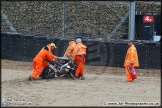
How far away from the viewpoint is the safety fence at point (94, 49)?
19.7 m

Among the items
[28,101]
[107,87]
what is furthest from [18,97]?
[107,87]

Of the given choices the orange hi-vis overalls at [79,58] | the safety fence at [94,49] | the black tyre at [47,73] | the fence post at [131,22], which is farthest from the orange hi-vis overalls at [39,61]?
the fence post at [131,22]

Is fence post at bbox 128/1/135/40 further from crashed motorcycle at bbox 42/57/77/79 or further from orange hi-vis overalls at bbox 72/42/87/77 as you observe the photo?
crashed motorcycle at bbox 42/57/77/79

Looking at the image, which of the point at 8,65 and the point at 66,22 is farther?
the point at 66,22

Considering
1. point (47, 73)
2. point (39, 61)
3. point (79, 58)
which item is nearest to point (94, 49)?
point (79, 58)

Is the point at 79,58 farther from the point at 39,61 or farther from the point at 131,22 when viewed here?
the point at 131,22

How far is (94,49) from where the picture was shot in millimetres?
20172

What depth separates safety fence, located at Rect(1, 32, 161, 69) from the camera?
19.7 m

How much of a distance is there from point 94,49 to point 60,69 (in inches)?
138

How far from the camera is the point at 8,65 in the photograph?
19953 mm

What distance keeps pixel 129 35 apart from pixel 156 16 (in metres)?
4.71

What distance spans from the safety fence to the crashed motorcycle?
Answer: 10.2 feet

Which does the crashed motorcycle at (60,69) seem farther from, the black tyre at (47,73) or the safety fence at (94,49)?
the safety fence at (94,49)

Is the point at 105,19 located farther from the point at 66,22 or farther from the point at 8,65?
the point at 8,65
